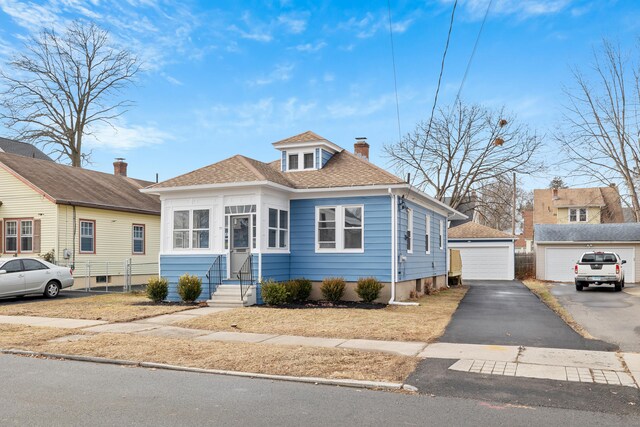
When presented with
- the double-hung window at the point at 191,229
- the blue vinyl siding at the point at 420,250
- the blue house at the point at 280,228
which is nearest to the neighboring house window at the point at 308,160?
Result: the blue house at the point at 280,228

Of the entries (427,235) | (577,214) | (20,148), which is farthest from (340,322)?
(577,214)

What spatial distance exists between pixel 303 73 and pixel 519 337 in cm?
1020

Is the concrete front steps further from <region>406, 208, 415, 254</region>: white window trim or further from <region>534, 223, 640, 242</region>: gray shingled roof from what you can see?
<region>534, 223, 640, 242</region>: gray shingled roof

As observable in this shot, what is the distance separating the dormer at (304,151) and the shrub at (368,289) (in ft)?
16.6

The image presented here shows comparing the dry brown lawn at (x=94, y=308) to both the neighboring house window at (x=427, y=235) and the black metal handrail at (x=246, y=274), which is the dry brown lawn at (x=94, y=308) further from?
the neighboring house window at (x=427, y=235)

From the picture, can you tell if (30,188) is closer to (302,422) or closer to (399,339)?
(399,339)

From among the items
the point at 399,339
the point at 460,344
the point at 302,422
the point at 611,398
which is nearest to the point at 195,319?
the point at 399,339

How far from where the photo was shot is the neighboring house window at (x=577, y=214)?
50.8 m

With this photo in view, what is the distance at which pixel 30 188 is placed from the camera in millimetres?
23656

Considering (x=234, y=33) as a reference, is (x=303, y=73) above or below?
below

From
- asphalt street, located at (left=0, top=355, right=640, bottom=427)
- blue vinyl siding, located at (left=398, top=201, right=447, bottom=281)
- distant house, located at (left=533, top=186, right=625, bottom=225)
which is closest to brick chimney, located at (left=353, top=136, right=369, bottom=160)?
blue vinyl siding, located at (left=398, top=201, right=447, bottom=281)

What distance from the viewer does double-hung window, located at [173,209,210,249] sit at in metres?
18.3

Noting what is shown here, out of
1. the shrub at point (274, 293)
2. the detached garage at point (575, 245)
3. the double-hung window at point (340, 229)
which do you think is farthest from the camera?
the detached garage at point (575, 245)

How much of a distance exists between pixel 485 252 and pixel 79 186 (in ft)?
74.1
